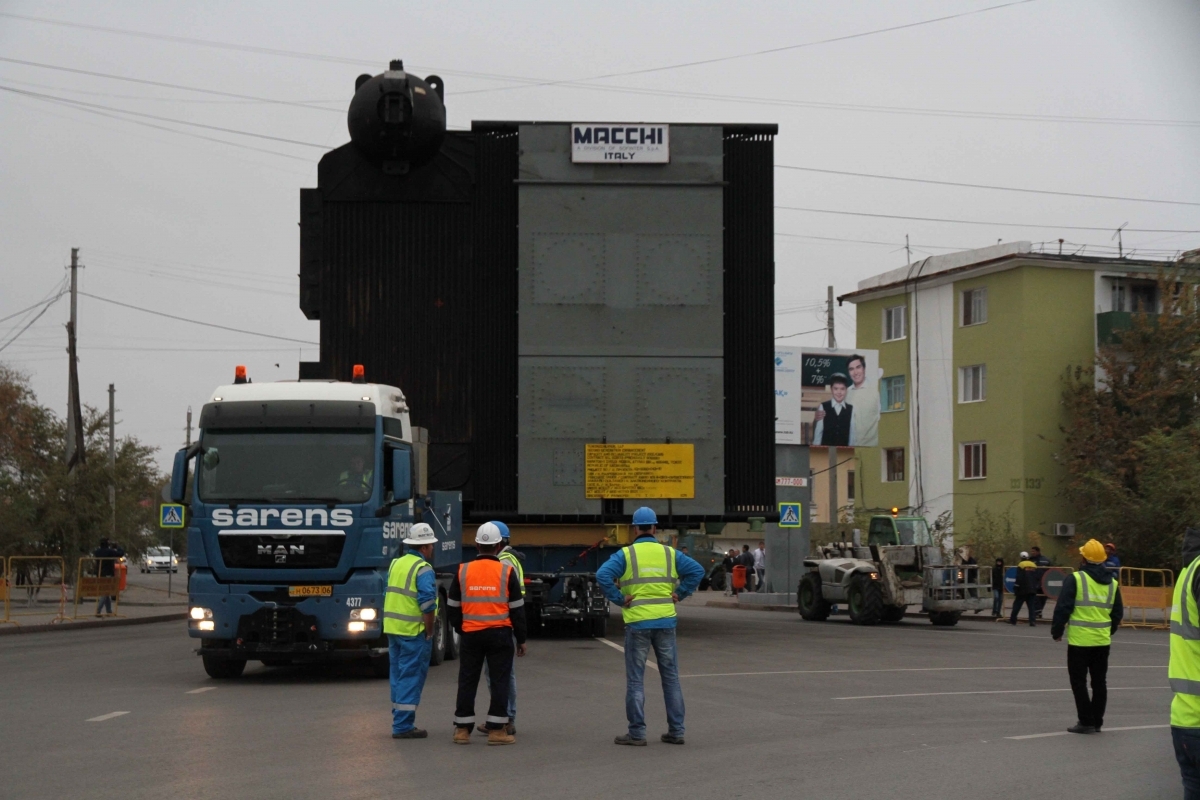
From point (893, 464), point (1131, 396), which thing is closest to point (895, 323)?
point (893, 464)

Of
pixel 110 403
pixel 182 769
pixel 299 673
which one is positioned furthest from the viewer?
pixel 110 403

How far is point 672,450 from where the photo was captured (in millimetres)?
22984

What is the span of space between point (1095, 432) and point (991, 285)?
21.8ft

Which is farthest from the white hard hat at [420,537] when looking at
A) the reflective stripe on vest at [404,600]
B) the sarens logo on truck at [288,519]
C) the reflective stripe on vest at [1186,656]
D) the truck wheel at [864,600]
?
the truck wheel at [864,600]

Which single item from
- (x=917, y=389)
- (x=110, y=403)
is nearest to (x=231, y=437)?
(x=917, y=389)

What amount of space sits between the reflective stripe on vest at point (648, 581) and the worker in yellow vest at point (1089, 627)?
3.29 meters

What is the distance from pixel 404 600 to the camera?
12039mm

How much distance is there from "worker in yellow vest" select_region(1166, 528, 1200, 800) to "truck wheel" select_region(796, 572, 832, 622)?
26461 mm

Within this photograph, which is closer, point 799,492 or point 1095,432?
point 799,492

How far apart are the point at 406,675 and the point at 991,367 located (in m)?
40.9

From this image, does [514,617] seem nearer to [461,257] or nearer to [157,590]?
[461,257]

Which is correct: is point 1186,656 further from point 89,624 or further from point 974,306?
point 974,306

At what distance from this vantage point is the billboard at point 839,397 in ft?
162

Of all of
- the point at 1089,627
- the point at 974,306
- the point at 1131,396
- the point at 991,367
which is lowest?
the point at 1089,627
